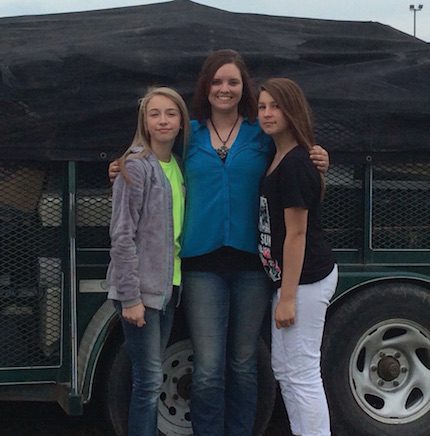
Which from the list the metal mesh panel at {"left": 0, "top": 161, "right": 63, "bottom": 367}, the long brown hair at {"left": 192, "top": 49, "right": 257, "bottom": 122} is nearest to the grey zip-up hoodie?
the long brown hair at {"left": 192, "top": 49, "right": 257, "bottom": 122}

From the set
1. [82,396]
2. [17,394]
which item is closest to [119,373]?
[82,396]

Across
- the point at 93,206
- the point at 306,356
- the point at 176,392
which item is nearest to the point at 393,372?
the point at 306,356

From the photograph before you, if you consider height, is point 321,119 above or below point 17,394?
above

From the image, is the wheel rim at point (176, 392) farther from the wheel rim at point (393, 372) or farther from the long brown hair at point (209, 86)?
the long brown hair at point (209, 86)

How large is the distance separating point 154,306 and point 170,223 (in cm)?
36

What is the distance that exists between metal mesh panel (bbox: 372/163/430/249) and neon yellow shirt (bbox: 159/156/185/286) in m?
1.27

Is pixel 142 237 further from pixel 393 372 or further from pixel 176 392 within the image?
pixel 393 372

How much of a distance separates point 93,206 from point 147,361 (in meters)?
0.94

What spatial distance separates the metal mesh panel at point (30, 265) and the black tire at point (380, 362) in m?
1.45

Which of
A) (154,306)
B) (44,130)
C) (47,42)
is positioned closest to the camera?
(154,306)

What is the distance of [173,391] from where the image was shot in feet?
14.0

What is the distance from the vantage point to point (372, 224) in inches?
173

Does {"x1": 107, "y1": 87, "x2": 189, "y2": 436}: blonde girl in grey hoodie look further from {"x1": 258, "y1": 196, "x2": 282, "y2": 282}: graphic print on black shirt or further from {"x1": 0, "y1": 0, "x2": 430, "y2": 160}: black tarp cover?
{"x1": 0, "y1": 0, "x2": 430, "y2": 160}: black tarp cover

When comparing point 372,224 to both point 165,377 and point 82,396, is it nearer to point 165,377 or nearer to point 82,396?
point 165,377
